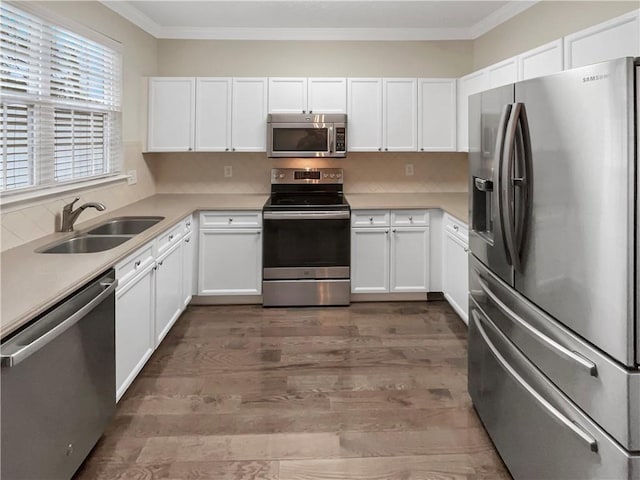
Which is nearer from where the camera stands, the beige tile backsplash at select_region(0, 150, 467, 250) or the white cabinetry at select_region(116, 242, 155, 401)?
the white cabinetry at select_region(116, 242, 155, 401)

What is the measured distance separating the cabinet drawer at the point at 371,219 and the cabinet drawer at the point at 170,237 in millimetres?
1489

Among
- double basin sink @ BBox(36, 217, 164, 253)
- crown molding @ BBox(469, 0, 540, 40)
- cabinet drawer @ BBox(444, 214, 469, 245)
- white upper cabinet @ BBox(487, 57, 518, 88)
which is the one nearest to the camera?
double basin sink @ BBox(36, 217, 164, 253)

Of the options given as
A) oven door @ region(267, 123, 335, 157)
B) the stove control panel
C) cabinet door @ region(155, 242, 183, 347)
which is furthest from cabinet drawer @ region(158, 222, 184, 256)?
the stove control panel

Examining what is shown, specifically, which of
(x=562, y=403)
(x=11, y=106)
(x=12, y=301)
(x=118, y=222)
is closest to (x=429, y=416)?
(x=562, y=403)

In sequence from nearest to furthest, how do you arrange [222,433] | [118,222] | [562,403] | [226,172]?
[562,403] < [222,433] < [118,222] < [226,172]

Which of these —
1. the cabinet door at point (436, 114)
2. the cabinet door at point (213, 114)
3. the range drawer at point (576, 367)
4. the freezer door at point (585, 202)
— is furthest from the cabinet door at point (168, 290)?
the cabinet door at point (436, 114)

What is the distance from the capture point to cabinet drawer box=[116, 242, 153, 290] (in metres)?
2.38

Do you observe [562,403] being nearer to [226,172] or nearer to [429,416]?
[429,416]

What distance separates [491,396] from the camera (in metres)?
2.21

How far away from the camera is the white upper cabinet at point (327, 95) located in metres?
4.51

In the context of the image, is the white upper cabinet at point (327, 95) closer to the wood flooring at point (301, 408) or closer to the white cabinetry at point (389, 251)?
the white cabinetry at point (389, 251)

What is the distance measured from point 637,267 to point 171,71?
4502mm

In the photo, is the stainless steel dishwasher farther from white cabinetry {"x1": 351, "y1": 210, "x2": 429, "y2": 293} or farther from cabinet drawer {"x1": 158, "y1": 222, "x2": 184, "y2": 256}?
white cabinetry {"x1": 351, "y1": 210, "x2": 429, "y2": 293}

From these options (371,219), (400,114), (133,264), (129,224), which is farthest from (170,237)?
(400,114)
